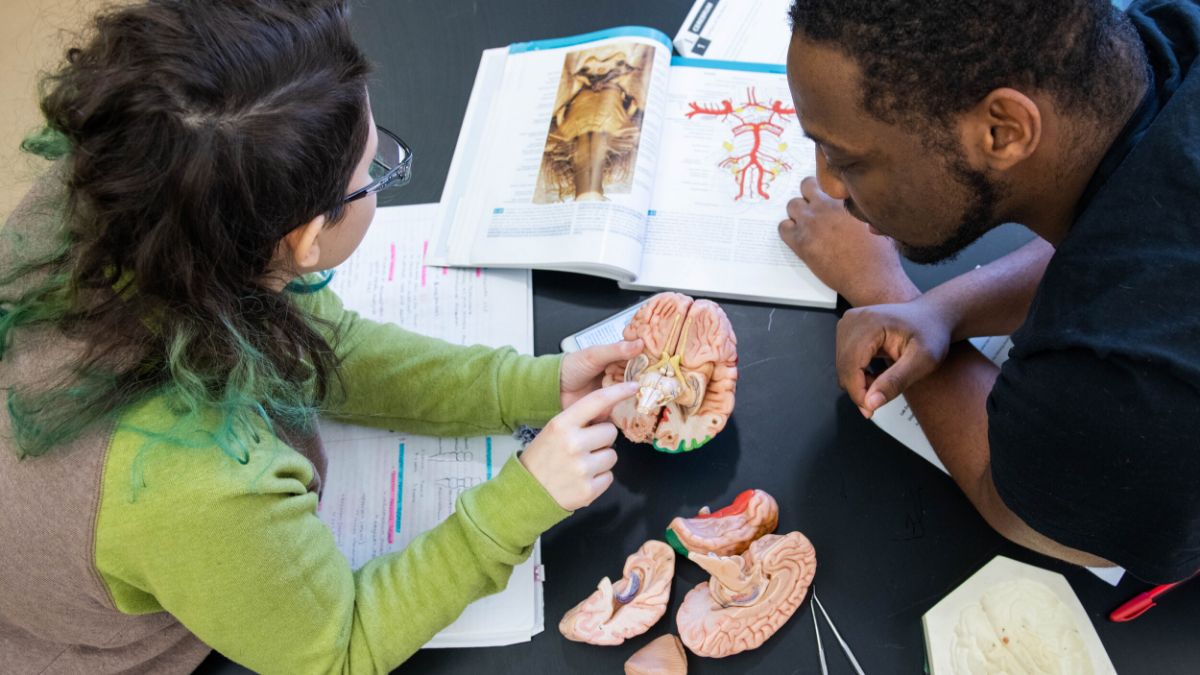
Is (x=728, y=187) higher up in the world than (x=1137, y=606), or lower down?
higher up

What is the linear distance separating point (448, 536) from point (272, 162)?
45cm

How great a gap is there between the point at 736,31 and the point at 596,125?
1.15 ft

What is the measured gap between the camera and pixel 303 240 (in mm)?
846

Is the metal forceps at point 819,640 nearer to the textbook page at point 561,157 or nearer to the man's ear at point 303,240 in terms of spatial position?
the textbook page at point 561,157

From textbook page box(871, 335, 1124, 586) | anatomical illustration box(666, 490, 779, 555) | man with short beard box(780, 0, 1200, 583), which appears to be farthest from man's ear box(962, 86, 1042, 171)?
anatomical illustration box(666, 490, 779, 555)

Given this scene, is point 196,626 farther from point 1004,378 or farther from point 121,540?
point 1004,378

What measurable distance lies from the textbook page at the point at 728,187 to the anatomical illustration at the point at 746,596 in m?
0.39

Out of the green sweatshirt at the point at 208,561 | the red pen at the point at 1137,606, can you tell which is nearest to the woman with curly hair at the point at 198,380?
the green sweatshirt at the point at 208,561

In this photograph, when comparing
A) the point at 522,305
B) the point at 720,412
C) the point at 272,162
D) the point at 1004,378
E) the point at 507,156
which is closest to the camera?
the point at 272,162

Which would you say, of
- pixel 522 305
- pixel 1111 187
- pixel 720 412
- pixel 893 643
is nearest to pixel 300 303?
pixel 522 305

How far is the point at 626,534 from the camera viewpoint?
1062 mm

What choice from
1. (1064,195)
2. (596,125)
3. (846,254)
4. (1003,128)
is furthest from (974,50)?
(596,125)

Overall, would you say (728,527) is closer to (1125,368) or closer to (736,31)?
(1125,368)

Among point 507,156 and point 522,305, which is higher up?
point 507,156
